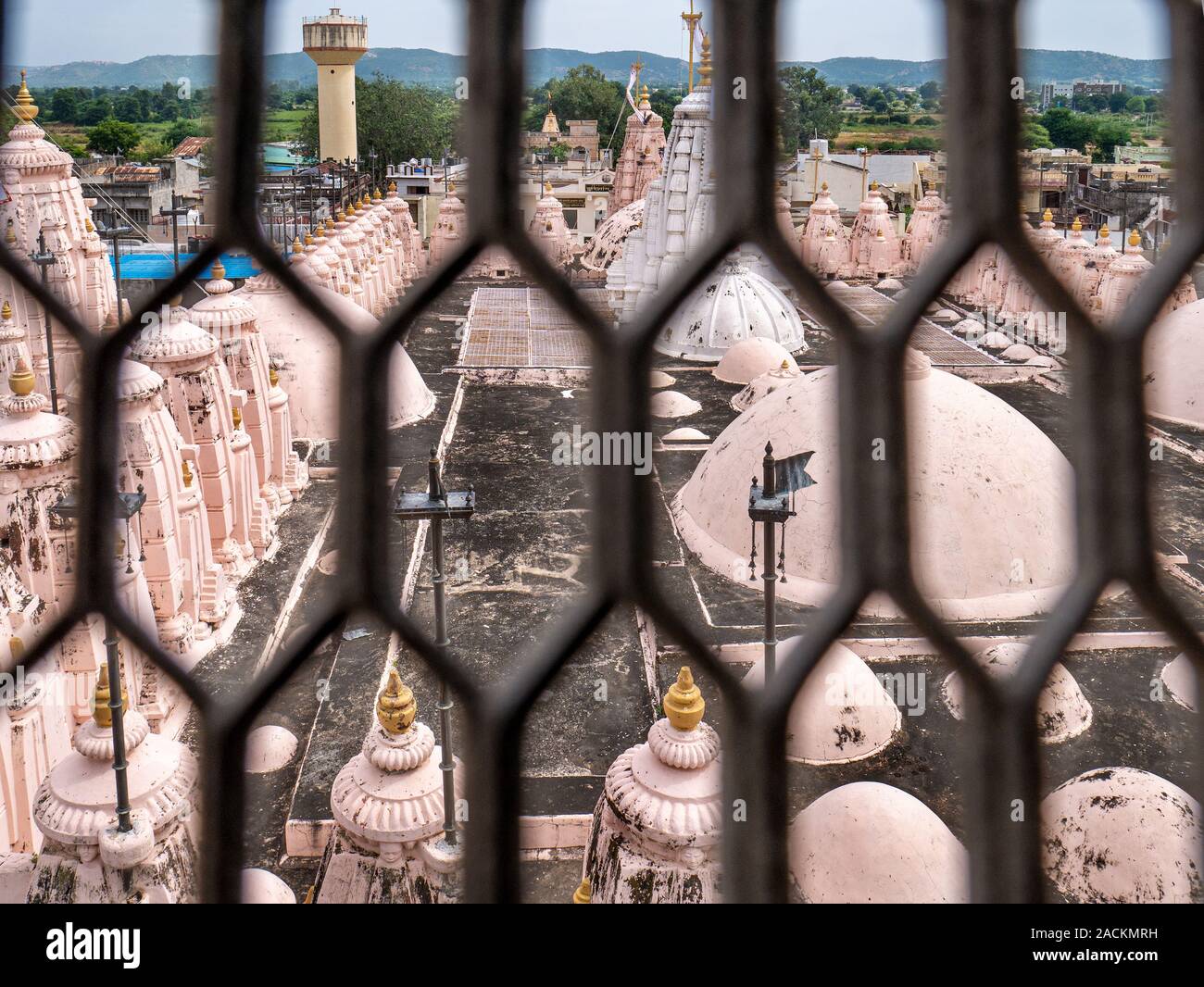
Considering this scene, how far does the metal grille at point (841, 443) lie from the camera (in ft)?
1.94

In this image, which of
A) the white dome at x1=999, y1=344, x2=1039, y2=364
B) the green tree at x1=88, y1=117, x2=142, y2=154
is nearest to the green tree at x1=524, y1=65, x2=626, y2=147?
the white dome at x1=999, y1=344, x2=1039, y2=364

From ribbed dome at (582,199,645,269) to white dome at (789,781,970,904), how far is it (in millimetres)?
11735

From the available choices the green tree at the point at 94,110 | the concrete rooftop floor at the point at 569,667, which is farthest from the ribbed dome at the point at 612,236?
the green tree at the point at 94,110

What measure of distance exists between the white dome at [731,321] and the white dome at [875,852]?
28.2ft

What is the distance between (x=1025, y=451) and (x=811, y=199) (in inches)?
336

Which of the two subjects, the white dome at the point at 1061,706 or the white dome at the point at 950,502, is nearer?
the white dome at the point at 1061,706

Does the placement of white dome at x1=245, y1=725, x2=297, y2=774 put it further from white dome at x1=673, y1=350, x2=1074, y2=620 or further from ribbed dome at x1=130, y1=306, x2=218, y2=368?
white dome at x1=673, y1=350, x2=1074, y2=620

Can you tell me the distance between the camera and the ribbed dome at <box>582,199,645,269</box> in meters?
15.2

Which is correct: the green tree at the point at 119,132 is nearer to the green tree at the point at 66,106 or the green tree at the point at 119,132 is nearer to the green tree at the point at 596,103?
the green tree at the point at 66,106

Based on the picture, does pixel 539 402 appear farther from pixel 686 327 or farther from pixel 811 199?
pixel 811 199

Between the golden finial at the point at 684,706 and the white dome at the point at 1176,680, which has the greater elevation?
the golden finial at the point at 684,706

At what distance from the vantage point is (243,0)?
61 cm

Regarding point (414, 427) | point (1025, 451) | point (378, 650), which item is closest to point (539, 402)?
point (414, 427)
